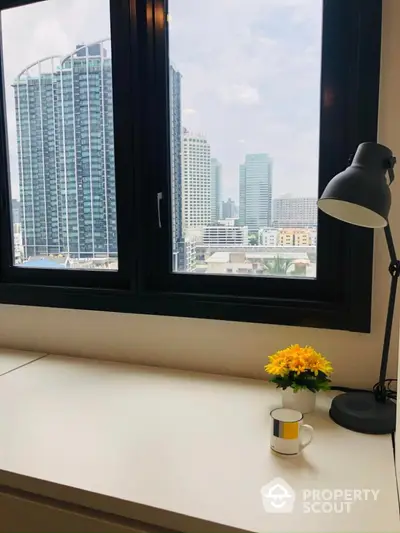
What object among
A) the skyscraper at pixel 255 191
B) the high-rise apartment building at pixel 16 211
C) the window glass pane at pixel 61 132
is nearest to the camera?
the skyscraper at pixel 255 191

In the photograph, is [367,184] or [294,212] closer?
[367,184]

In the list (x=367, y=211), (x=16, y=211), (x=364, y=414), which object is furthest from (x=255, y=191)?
(x=16, y=211)

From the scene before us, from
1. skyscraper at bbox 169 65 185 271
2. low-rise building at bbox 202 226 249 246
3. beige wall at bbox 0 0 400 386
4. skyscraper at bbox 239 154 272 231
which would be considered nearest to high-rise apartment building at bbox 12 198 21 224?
beige wall at bbox 0 0 400 386

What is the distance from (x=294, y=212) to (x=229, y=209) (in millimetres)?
215

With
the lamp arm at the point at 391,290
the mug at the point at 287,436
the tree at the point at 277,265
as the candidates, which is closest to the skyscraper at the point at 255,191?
the tree at the point at 277,265

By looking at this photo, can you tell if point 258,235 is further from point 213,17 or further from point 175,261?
point 213,17

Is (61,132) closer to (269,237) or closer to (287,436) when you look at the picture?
(269,237)

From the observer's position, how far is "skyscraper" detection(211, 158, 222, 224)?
1567mm

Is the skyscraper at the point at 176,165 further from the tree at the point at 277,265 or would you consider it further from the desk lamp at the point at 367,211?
the desk lamp at the point at 367,211

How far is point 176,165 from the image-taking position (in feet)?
5.35

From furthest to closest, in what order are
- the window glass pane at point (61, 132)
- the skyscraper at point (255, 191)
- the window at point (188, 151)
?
the window glass pane at point (61, 132), the skyscraper at point (255, 191), the window at point (188, 151)

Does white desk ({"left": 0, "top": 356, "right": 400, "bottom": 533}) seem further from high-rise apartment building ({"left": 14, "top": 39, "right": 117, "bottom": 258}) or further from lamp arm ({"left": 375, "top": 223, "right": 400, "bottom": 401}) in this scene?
high-rise apartment building ({"left": 14, "top": 39, "right": 117, "bottom": 258})

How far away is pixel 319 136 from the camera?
1.42 metres

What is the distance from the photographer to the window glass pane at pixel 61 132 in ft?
5.62
